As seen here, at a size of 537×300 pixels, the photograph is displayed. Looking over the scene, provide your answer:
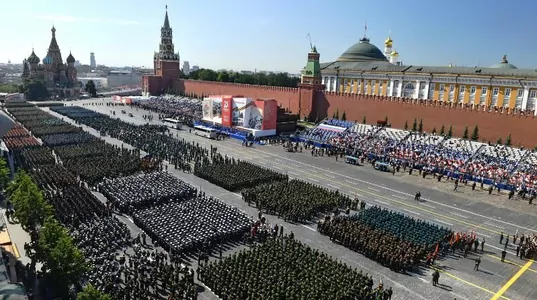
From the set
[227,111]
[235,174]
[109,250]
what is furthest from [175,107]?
[109,250]

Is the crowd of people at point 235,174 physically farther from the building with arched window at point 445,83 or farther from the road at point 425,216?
the building with arched window at point 445,83

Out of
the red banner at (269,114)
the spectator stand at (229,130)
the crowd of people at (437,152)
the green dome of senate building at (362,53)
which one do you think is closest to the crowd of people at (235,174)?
the crowd of people at (437,152)

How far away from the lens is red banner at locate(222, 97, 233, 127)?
4538cm

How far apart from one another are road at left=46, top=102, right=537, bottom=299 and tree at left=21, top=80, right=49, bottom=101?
56033 millimetres

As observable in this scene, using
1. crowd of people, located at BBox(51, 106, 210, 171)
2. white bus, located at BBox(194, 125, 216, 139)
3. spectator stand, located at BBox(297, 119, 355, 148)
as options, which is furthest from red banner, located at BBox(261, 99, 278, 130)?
crowd of people, located at BBox(51, 106, 210, 171)

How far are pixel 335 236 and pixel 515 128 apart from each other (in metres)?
25.4

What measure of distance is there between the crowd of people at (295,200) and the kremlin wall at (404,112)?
65.8ft

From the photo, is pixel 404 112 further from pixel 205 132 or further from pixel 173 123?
pixel 173 123

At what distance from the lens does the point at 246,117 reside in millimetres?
43875

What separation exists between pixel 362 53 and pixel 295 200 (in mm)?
52361

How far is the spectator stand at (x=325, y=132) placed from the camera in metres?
41.1

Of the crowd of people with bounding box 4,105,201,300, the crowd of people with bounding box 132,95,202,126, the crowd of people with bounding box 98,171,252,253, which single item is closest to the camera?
the crowd of people with bounding box 4,105,201,300

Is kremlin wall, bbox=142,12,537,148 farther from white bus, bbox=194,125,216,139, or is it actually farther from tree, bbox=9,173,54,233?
tree, bbox=9,173,54,233

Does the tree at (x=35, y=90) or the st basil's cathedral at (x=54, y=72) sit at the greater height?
the st basil's cathedral at (x=54, y=72)
